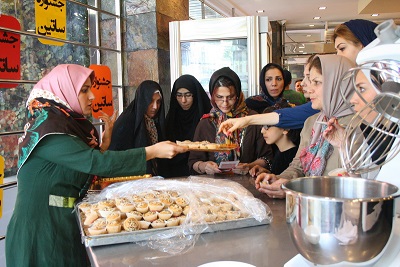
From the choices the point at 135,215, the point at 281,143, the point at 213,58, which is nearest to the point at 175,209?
the point at 135,215

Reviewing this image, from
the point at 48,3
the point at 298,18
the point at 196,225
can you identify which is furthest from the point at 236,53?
the point at 298,18

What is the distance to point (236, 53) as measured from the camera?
3688mm

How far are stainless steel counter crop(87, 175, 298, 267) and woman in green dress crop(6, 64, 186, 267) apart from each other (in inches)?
24.2

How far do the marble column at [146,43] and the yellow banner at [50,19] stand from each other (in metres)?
0.93

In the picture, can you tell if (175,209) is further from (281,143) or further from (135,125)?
(135,125)

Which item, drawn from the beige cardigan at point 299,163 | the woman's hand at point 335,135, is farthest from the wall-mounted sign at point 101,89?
the woman's hand at point 335,135

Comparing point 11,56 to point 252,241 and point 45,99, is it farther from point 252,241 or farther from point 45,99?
point 252,241

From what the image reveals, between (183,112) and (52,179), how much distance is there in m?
1.74

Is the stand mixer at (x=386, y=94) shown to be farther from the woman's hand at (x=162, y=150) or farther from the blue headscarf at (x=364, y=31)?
the blue headscarf at (x=364, y=31)

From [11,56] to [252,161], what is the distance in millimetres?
1872

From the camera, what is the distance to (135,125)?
315 cm

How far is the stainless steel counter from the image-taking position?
1.17 m

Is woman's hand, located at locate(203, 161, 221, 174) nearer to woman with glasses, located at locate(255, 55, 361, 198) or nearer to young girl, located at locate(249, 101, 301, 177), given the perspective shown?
young girl, located at locate(249, 101, 301, 177)

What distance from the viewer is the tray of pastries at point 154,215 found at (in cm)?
133
